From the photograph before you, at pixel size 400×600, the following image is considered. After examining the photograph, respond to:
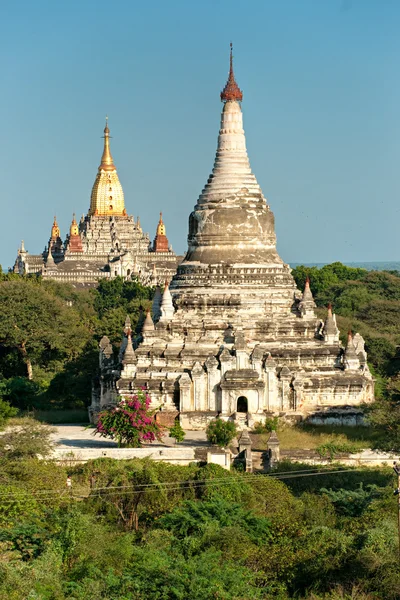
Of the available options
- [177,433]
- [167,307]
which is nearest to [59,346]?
[167,307]

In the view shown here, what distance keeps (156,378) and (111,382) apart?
6.64 feet

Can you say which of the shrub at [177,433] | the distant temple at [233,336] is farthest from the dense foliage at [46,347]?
the shrub at [177,433]

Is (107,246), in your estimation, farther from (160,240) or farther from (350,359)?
(350,359)

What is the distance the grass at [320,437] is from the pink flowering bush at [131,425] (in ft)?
9.04

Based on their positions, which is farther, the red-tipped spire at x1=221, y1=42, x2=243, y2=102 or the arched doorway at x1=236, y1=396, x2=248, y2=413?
the red-tipped spire at x1=221, y1=42, x2=243, y2=102

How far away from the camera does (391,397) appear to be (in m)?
38.5

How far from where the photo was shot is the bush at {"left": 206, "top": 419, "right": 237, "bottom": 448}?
37.3 meters

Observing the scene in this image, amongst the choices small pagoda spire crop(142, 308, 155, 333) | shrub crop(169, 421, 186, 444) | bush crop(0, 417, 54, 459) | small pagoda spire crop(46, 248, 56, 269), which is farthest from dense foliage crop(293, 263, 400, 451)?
small pagoda spire crop(46, 248, 56, 269)

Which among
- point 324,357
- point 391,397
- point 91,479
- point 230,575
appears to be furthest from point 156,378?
point 230,575

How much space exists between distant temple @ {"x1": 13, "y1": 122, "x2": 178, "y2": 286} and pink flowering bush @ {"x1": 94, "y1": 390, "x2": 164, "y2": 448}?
2775 inches

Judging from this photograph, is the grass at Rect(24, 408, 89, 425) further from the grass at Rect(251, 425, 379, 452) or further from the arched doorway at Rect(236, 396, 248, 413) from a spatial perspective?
the grass at Rect(251, 425, 379, 452)

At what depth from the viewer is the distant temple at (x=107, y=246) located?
362 feet

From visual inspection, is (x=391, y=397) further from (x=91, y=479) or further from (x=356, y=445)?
(x=91, y=479)

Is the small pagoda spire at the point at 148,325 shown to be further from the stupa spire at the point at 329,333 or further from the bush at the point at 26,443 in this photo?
the bush at the point at 26,443
